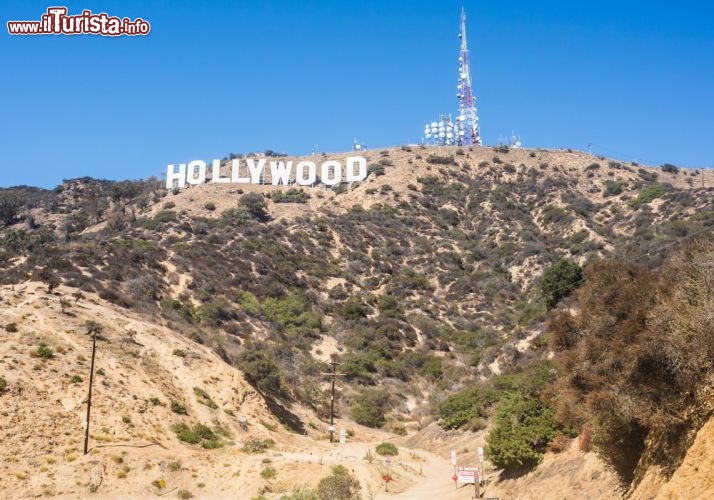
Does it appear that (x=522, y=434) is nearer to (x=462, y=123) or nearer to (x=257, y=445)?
(x=257, y=445)

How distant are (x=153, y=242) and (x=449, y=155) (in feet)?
199

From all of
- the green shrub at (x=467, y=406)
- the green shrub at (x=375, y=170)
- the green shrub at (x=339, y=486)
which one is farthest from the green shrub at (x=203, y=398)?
the green shrub at (x=375, y=170)

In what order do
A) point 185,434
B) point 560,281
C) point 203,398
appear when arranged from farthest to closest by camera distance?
point 560,281, point 203,398, point 185,434

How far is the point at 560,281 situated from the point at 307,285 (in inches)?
1161

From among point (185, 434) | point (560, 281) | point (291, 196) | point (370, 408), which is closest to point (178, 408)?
point (185, 434)

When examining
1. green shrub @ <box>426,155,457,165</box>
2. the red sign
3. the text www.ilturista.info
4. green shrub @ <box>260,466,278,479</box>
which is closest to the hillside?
green shrub @ <box>426,155,457,165</box>

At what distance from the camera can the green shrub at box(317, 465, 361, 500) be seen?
83.0ft

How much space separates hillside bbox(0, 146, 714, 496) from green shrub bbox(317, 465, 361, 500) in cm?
122

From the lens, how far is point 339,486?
27594 mm

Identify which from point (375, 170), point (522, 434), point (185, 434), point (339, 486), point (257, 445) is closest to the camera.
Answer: point (522, 434)

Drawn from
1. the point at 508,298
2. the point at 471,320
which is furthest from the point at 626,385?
the point at 508,298

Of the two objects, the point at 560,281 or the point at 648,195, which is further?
the point at 648,195

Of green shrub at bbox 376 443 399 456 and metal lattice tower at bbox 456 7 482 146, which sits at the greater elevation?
metal lattice tower at bbox 456 7 482 146

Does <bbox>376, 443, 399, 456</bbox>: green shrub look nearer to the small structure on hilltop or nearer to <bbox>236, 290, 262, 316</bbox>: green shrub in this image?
<bbox>236, 290, 262, 316</bbox>: green shrub
